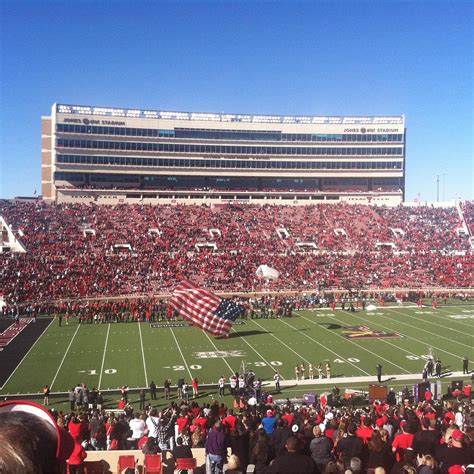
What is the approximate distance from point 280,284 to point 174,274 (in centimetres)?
871

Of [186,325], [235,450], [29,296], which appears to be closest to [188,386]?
[235,450]

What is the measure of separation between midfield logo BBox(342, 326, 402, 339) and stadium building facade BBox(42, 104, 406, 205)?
39089 millimetres

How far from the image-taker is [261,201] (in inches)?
2677

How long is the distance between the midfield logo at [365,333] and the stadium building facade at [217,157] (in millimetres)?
39089

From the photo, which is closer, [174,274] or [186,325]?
[186,325]

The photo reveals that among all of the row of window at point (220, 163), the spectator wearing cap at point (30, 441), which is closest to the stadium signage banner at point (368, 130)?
the row of window at point (220, 163)

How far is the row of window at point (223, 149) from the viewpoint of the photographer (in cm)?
6562

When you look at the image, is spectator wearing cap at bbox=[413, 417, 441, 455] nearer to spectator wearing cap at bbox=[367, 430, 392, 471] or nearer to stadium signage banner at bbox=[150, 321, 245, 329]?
spectator wearing cap at bbox=[367, 430, 392, 471]

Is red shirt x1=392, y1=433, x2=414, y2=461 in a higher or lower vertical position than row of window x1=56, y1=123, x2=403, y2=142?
lower

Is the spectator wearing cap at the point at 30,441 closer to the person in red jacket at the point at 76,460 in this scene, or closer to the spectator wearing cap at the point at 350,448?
the person in red jacket at the point at 76,460

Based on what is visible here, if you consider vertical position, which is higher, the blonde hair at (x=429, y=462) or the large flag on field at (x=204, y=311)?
the blonde hair at (x=429, y=462)

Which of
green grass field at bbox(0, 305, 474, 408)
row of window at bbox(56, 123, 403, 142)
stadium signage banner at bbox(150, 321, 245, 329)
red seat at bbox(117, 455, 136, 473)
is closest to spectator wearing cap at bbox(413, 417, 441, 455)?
red seat at bbox(117, 455, 136, 473)

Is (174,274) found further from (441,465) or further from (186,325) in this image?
(441,465)

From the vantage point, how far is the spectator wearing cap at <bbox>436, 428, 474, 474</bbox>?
19.9 feet
